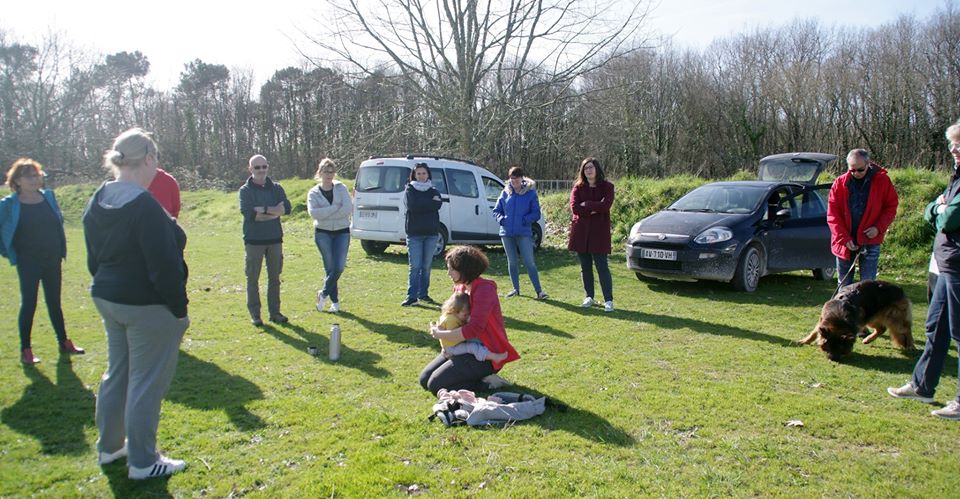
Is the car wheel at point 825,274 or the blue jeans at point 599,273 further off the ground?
the blue jeans at point 599,273

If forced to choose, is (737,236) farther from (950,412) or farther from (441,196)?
(441,196)

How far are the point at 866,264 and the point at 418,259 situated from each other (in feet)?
18.0

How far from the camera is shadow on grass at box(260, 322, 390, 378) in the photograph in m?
5.99

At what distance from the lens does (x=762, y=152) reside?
30.6 meters

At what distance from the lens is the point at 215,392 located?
17.2 feet

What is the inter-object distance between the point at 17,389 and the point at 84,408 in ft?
3.00

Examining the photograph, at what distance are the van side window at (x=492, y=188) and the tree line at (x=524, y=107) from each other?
5.97 meters

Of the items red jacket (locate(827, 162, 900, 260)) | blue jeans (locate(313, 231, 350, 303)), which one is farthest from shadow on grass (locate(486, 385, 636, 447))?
blue jeans (locate(313, 231, 350, 303))

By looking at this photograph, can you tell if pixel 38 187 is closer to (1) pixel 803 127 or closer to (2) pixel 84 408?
(2) pixel 84 408

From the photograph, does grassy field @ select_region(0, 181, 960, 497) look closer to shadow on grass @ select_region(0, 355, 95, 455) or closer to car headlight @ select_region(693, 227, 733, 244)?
shadow on grass @ select_region(0, 355, 95, 455)

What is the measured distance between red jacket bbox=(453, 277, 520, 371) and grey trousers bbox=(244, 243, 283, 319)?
11.1 feet

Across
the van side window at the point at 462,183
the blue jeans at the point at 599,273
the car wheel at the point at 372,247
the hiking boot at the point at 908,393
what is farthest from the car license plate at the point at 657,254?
the car wheel at the point at 372,247

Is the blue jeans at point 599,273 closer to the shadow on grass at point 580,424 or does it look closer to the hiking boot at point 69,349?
the shadow on grass at point 580,424

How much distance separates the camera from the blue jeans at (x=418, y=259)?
9180 millimetres
